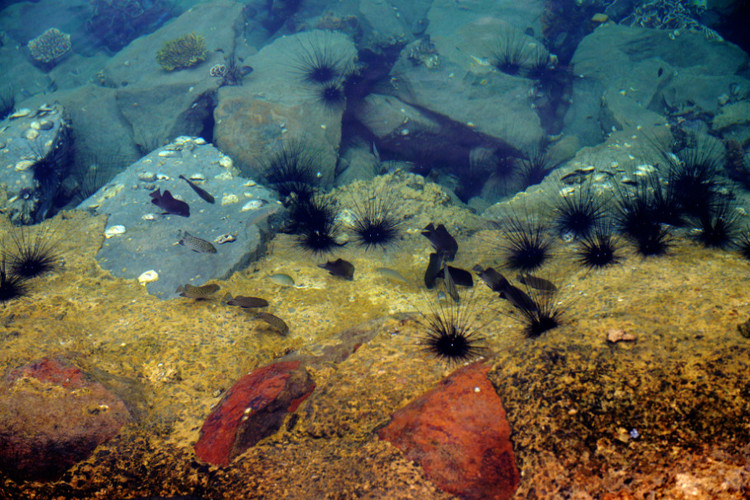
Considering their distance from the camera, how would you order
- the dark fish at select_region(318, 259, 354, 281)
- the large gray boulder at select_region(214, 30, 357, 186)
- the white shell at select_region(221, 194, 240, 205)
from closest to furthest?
the dark fish at select_region(318, 259, 354, 281)
the white shell at select_region(221, 194, 240, 205)
the large gray boulder at select_region(214, 30, 357, 186)

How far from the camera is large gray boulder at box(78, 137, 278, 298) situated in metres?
4.36

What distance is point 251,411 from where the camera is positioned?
7.46ft

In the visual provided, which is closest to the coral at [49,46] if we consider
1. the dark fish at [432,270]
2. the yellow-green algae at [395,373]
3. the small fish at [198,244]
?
the yellow-green algae at [395,373]

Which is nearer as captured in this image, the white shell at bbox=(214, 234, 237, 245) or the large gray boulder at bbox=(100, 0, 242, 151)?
the white shell at bbox=(214, 234, 237, 245)

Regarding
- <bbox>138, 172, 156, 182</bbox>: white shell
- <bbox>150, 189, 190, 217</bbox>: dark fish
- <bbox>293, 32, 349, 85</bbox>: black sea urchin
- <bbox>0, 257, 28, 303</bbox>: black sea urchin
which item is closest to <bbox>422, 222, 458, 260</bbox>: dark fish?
<bbox>150, 189, 190, 217</bbox>: dark fish

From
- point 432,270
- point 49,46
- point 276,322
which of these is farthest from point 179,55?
point 432,270

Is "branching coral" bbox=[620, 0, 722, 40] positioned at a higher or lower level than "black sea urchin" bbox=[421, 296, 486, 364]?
higher

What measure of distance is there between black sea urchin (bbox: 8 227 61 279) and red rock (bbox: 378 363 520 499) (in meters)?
4.40

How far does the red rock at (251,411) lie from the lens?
2.12 metres

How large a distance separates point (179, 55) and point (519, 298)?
10.8 m

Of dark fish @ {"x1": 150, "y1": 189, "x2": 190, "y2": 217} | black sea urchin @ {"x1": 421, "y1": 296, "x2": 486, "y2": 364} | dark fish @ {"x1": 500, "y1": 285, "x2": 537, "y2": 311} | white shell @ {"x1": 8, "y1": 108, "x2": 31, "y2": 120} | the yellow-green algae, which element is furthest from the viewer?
white shell @ {"x1": 8, "y1": 108, "x2": 31, "y2": 120}

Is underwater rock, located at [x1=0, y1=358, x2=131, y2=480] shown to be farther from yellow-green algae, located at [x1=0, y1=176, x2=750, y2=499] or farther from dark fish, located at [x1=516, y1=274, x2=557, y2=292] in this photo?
dark fish, located at [x1=516, y1=274, x2=557, y2=292]

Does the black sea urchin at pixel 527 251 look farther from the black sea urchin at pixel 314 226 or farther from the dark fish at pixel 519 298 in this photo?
the black sea urchin at pixel 314 226

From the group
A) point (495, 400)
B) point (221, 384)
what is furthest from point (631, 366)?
point (221, 384)
